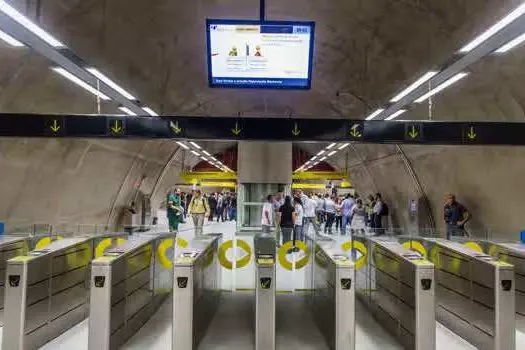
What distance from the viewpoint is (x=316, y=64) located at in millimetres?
9320

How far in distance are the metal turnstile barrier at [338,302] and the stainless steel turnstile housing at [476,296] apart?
1.38 m

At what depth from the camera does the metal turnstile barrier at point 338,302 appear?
4418 millimetres

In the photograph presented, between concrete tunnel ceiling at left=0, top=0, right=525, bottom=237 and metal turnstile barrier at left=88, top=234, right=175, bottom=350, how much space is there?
2.31 m

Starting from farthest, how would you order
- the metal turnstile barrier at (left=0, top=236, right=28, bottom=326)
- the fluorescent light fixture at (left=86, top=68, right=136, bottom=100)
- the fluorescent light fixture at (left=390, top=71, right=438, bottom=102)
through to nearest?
the metal turnstile barrier at (left=0, top=236, right=28, bottom=326) → the fluorescent light fixture at (left=86, top=68, right=136, bottom=100) → the fluorescent light fixture at (left=390, top=71, right=438, bottom=102)

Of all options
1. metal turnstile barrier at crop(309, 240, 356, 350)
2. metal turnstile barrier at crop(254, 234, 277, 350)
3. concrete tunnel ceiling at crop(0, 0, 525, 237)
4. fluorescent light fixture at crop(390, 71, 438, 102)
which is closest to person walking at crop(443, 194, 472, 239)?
concrete tunnel ceiling at crop(0, 0, 525, 237)

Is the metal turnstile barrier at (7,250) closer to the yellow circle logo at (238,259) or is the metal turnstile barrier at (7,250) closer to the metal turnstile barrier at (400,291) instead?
the yellow circle logo at (238,259)

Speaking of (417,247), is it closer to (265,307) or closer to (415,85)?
(415,85)

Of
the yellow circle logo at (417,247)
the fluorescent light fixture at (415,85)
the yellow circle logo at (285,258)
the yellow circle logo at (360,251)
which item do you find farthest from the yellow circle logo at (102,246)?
the fluorescent light fixture at (415,85)

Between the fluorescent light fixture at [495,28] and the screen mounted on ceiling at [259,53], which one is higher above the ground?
the screen mounted on ceiling at [259,53]

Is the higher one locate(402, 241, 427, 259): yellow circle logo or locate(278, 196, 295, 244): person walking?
locate(278, 196, 295, 244): person walking

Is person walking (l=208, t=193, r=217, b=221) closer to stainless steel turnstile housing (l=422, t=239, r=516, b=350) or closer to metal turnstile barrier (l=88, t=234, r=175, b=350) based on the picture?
metal turnstile barrier (l=88, t=234, r=175, b=350)

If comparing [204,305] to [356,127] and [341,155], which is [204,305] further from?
[341,155]

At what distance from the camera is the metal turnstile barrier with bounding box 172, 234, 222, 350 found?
Answer: 433 centimetres

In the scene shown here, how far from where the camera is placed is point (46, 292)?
16.0 feet
